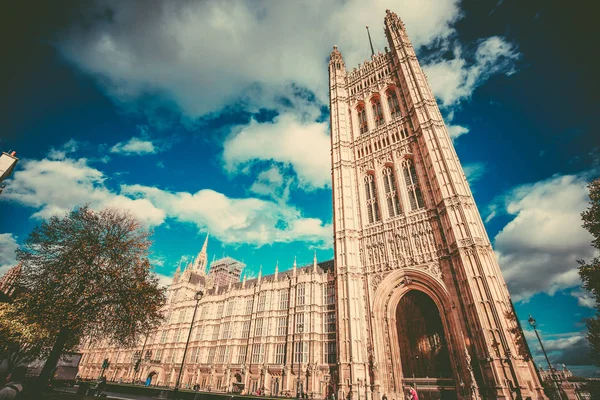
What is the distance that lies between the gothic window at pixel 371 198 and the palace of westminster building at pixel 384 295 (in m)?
0.12

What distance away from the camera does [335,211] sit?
1128 inches

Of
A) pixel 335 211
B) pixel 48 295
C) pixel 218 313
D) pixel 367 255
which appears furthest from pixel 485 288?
pixel 218 313

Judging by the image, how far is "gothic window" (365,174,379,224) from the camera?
27.5m

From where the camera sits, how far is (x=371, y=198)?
1126 inches

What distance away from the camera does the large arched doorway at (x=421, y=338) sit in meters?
20.7

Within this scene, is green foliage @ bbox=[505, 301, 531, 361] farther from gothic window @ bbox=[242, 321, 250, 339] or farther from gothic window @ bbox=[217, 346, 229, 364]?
gothic window @ bbox=[217, 346, 229, 364]

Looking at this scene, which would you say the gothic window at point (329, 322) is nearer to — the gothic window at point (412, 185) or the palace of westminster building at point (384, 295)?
the palace of westminster building at point (384, 295)

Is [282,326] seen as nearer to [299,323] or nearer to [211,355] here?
[299,323]

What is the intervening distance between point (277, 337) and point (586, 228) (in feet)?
102

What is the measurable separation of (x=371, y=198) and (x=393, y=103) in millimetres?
13409

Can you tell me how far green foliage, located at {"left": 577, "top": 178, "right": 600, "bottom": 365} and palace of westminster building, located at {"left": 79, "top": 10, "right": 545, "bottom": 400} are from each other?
367 centimetres

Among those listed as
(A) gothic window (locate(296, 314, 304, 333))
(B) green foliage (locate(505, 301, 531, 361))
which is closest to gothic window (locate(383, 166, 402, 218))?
(B) green foliage (locate(505, 301, 531, 361))

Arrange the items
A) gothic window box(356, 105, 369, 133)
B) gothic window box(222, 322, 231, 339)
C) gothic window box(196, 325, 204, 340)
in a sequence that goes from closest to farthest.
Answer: gothic window box(356, 105, 369, 133)
gothic window box(222, 322, 231, 339)
gothic window box(196, 325, 204, 340)

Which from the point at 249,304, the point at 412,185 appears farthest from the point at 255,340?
the point at 412,185
